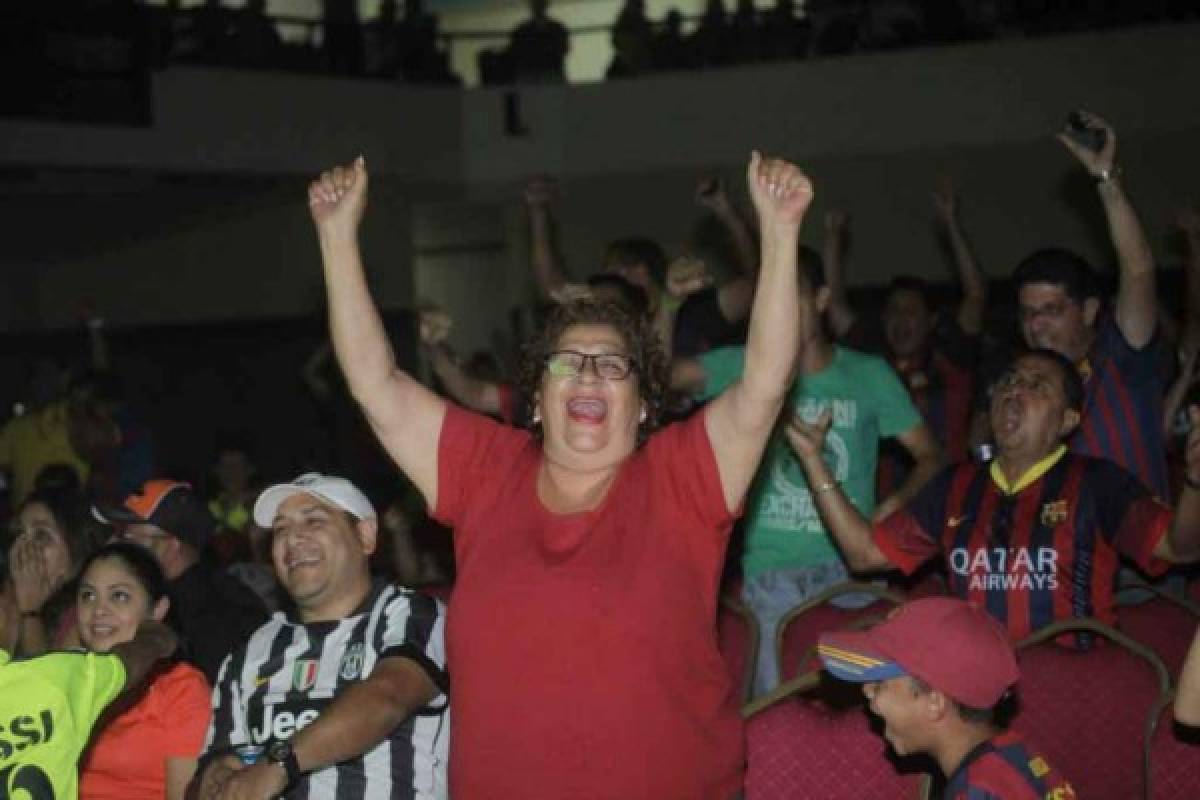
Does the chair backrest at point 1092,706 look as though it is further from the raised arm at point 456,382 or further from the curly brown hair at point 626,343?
the raised arm at point 456,382

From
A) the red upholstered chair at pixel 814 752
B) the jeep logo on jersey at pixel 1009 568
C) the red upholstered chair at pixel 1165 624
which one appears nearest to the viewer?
the red upholstered chair at pixel 814 752

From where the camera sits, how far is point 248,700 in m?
4.36

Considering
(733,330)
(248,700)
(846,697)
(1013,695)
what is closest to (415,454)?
(248,700)

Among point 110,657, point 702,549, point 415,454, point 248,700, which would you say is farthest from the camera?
point 248,700

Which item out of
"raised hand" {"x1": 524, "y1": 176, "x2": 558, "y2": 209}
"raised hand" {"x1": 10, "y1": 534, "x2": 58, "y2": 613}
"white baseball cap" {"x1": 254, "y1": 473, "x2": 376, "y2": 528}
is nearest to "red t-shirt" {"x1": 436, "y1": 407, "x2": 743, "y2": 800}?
"white baseball cap" {"x1": 254, "y1": 473, "x2": 376, "y2": 528}

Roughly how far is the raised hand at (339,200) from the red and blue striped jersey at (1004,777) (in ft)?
4.93

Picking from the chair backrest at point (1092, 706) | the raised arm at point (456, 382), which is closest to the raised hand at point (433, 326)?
the raised arm at point (456, 382)

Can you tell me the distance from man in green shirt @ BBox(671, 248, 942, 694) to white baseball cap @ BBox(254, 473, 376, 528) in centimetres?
139

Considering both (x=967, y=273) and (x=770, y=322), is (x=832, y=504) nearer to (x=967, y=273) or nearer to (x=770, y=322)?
(x=770, y=322)

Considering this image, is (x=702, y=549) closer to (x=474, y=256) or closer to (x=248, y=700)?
(x=248, y=700)

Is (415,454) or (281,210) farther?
(281,210)

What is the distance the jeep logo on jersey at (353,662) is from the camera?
4316 mm

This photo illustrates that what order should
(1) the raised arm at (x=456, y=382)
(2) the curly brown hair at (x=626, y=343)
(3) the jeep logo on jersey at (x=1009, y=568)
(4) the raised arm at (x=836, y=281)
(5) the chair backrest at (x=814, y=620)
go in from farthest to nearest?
(4) the raised arm at (x=836, y=281), (1) the raised arm at (x=456, y=382), (5) the chair backrest at (x=814, y=620), (3) the jeep logo on jersey at (x=1009, y=568), (2) the curly brown hair at (x=626, y=343)

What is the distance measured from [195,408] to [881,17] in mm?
6289
